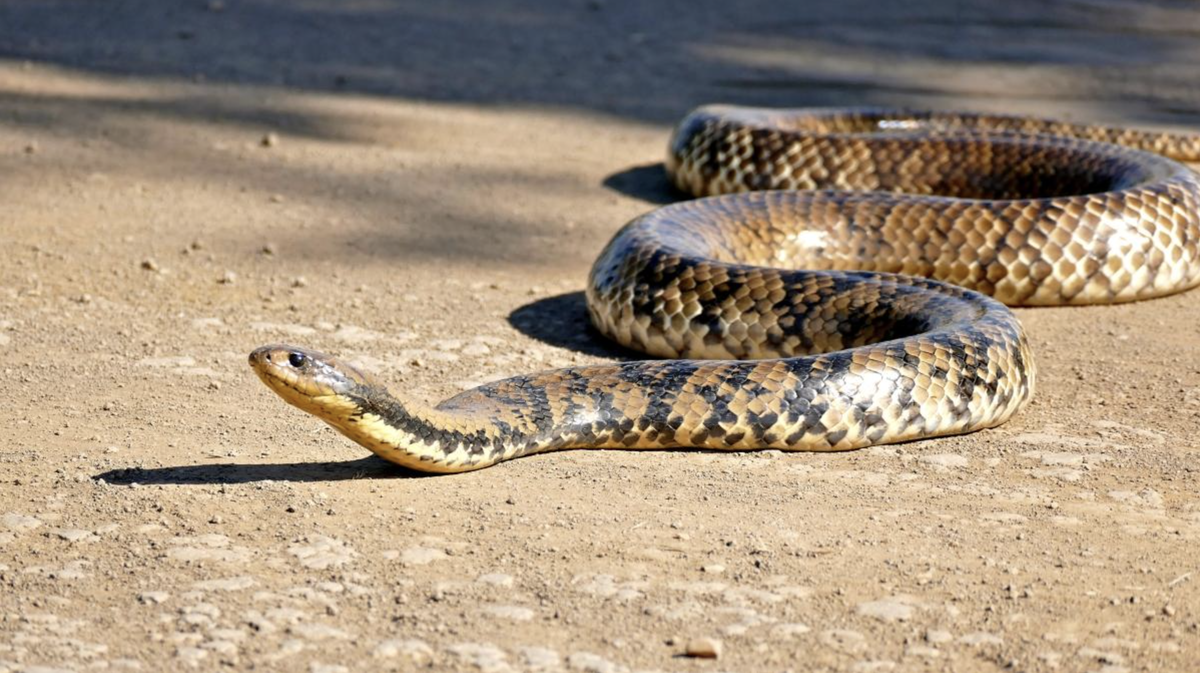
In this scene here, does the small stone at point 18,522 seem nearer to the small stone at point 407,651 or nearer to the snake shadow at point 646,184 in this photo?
the small stone at point 407,651

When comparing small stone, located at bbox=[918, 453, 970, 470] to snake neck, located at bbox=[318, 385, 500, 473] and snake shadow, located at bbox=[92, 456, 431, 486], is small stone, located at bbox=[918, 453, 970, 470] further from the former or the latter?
snake shadow, located at bbox=[92, 456, 431, 486]

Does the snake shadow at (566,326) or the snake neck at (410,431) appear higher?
the snake neck at (410,431)

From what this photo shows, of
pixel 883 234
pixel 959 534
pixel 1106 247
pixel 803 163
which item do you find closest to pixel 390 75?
pixel 803 163

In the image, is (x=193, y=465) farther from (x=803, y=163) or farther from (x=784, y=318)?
(x=803, y=163)

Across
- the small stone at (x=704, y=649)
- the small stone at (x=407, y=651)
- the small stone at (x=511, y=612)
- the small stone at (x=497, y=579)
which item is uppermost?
the small stone at (x=704, y=649)

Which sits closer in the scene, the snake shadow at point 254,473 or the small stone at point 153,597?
the small stone at point 153,597

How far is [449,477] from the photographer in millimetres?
4852

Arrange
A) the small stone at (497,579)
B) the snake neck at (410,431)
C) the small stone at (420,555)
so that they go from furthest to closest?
the snake neck at (410,431) → the small stone at (420,555) → the small stone at (497,579)

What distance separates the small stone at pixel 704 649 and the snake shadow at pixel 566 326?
293cm

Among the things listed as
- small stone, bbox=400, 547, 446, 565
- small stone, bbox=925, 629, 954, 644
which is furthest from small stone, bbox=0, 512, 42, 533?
small stone, bbox=925, 629, 954, 644

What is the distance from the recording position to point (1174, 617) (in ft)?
12.7

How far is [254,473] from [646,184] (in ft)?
16.9

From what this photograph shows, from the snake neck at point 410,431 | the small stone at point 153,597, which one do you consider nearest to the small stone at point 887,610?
the snake neck at point 410,431

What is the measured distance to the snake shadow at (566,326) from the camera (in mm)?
6586
